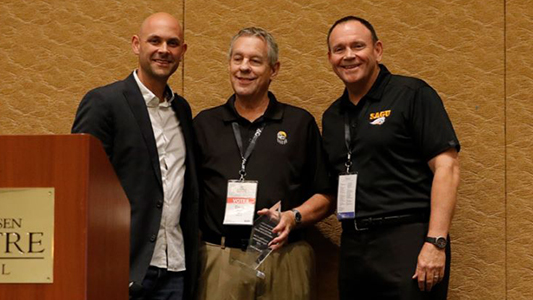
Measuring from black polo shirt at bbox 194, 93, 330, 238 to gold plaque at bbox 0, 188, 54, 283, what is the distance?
4.85 feet

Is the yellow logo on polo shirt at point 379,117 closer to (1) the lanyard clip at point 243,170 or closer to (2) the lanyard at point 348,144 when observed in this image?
(2) the lanyard at point 348,144

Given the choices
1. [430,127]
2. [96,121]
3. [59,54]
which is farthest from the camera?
[59,54]

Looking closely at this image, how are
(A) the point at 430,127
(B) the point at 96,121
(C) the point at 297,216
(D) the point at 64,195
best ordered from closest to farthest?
(D) the point at 64,195 < (B) the point at 96,121 < (A) the point at 430,127 < (C) the point at 297,216

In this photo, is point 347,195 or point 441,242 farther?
point 347,195

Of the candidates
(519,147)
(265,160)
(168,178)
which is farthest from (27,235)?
(519,147)

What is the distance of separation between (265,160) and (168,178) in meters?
0.40

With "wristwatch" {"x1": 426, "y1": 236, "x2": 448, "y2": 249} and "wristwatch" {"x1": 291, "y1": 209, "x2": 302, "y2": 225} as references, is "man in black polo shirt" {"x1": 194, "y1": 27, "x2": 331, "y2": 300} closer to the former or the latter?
"wristwatch" {"x1": 291, "y1": 209, "x2": 302, "y2": 225}

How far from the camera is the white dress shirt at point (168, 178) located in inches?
101

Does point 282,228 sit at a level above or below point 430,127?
below

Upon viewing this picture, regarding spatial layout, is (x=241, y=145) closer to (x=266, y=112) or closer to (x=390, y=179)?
(x=266, y=112)

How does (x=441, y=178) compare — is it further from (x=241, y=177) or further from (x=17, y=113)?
(x=17, y=113)

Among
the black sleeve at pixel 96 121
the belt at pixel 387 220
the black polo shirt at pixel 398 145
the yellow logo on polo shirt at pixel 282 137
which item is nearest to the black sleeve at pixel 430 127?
the black polo shirt at pixel 398 145

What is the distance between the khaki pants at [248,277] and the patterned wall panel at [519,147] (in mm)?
1035

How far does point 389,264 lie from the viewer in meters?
2.60
